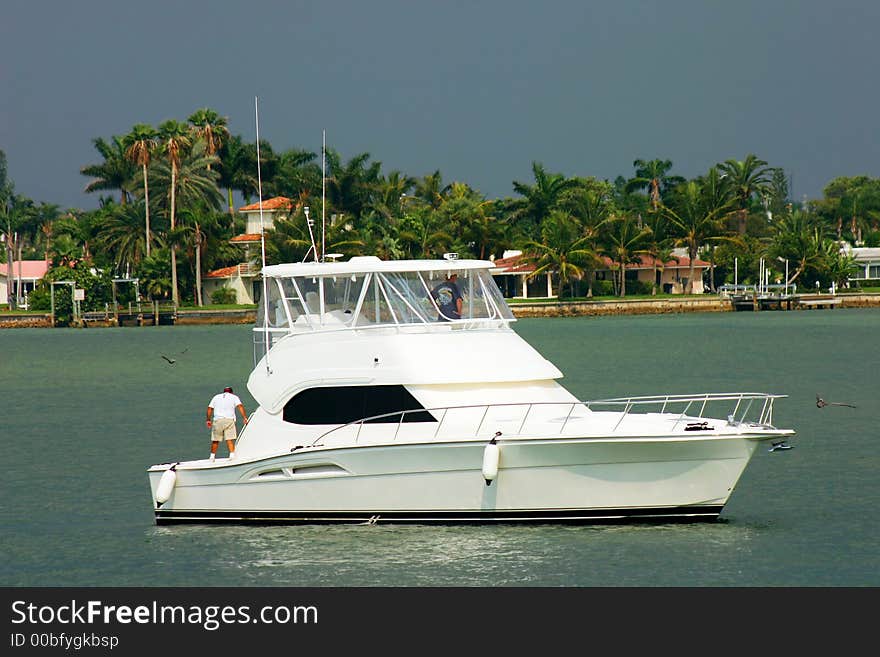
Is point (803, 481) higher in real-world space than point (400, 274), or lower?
lower

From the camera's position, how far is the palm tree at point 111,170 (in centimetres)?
11475

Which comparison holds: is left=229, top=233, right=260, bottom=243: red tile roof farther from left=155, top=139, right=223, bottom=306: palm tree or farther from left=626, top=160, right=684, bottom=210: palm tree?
left=626, top=160, right=684, bottom=210: palm tree

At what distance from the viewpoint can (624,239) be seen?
360 ft

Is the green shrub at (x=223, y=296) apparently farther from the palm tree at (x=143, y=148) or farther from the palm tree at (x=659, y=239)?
the palm tree at (x=659, y=239)

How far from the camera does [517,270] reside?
11319cm

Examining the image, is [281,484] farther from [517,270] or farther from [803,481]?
[517,270]

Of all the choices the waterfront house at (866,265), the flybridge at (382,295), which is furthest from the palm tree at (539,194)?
the flybridge at (382,295)

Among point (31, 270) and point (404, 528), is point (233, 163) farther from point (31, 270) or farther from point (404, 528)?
point (404, 528)

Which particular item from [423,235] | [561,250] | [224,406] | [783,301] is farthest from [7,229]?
[224,406]

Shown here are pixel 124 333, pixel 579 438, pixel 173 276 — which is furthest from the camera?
pixel 173 276

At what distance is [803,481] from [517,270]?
88.9 meters

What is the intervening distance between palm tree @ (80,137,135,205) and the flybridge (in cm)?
9805

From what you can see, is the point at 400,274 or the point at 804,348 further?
the point at 804,348

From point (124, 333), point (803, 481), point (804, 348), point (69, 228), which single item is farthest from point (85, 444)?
→ point (69, 228)
